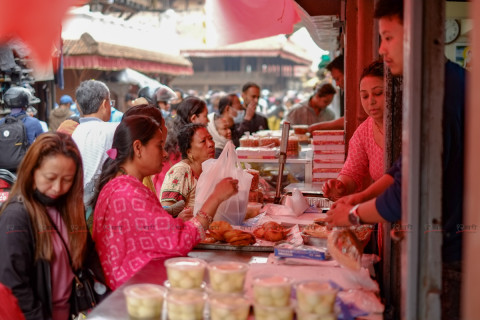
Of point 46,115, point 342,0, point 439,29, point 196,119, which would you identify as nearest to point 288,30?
point 342,0

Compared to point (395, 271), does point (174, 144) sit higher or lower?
higher

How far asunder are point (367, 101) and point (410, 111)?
5.22 ft

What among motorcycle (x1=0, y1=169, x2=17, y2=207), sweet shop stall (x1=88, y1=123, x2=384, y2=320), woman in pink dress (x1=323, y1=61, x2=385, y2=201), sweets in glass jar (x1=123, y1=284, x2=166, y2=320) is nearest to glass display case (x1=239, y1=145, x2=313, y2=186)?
sweet shop stall (x1=88, y1=123, x2=384, y2=320)

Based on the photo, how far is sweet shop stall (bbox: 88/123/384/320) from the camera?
1788mm

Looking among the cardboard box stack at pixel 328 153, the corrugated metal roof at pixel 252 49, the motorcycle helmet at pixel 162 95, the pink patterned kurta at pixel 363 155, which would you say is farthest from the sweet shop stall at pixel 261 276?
the corrugated metal roof at pixel 252 49

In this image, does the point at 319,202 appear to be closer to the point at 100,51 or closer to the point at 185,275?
the point at 185,275

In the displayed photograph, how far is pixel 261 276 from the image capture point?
192 centimetres

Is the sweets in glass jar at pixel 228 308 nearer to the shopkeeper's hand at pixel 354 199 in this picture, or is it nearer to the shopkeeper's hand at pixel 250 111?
the shopkeeper's hand at pixel 354 199

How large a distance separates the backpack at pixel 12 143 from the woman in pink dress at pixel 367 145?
189 inches

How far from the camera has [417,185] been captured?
1.71 meters

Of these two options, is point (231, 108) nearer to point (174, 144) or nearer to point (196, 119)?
point (196, 119)

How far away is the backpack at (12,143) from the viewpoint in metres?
7.07

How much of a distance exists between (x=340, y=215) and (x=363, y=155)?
1.48 m

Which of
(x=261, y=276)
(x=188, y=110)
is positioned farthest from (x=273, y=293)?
(x=188, y=110)
